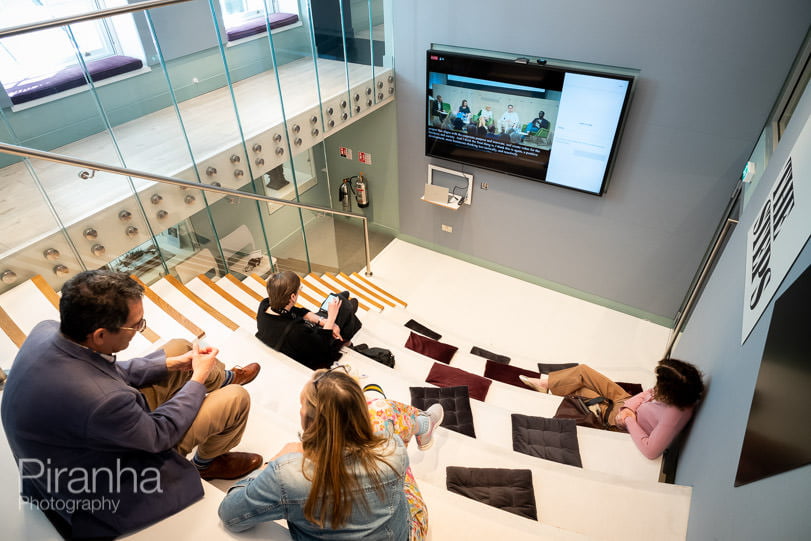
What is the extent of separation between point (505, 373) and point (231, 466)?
2.90 metres

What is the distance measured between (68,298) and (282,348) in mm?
1726

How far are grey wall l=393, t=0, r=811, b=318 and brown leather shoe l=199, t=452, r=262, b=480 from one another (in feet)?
14.9

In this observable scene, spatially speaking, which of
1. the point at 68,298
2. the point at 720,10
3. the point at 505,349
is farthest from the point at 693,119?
the point at 68,298

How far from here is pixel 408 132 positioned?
240 inches

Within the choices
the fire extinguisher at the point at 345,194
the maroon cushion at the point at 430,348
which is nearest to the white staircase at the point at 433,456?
the maroon cushion at the point at 430,348

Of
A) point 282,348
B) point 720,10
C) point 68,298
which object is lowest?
point 282,348

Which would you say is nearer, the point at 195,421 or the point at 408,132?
the point at 195,421

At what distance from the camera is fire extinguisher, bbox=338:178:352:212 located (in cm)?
706

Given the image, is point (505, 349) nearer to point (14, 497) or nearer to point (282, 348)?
point (282, 348)

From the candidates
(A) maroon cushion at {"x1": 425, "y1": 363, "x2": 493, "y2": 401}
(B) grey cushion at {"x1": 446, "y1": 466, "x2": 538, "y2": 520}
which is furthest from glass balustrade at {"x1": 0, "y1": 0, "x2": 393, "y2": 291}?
(B) grey cushion at {"x1": 446, "y1": 466, "x2": 538, "y2": 520}

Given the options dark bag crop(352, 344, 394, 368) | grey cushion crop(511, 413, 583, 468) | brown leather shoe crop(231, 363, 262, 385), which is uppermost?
brown leather shoe crop(231, 363, 262, 385)

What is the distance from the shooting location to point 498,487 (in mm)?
2484

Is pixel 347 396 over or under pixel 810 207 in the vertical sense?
under

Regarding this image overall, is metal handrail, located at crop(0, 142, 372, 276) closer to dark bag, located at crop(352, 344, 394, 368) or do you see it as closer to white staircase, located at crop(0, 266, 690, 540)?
white staircase, located at crop(0, 266, 690, 540)
